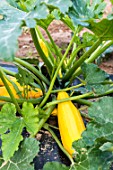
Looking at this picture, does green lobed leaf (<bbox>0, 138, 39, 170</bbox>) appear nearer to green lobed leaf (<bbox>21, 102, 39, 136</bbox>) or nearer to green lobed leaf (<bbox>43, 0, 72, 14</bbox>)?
green lobed leaf (<bbox>21, 102, 39, 136</bbox>)

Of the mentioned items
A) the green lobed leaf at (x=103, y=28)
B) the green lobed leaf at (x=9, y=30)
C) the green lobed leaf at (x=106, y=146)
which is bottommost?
the green lobed leaf at (x=106, y=146)

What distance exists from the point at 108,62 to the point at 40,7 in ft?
4.22

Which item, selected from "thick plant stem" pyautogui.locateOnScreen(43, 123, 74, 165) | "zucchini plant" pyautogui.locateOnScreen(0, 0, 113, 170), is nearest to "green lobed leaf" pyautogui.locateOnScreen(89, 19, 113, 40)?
"zucchini plant" pyautogui.locateOnScreen(0, 0, 113, 170)

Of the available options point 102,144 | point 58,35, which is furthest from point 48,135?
point 58,35

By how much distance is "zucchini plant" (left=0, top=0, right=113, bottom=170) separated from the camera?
1.24 meters

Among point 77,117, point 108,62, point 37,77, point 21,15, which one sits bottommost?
point 108,62

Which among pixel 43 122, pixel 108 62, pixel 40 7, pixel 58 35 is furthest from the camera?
pixel 58 35

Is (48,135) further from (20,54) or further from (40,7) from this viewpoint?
(20,54)

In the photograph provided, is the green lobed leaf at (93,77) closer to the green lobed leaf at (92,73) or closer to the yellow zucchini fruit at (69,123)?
the green lobed leaf at (92,73)

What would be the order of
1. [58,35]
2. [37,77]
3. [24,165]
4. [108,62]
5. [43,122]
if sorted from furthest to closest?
[58,35]
[108,62]
[37,77]
[43,122]
[24,165]

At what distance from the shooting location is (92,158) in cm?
133

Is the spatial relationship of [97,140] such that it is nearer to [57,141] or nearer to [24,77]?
[57,141]

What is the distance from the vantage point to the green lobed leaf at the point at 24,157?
1.37 metres

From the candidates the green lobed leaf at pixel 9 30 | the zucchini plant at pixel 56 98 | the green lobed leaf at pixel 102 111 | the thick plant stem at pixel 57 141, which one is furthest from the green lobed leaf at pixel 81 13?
the thick plant stem at pixel 57 141
